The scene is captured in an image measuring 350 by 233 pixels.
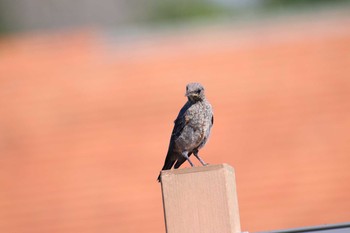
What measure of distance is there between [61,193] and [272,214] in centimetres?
370

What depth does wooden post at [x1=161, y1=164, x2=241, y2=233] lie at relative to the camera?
A: 4.01 meters

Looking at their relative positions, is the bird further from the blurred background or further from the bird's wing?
the blurred background

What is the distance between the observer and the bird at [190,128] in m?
5.11

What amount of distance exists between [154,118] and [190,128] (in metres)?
9.71

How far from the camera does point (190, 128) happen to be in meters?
5.13

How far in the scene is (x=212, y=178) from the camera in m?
4.02

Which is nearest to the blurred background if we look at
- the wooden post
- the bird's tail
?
the bird's tail

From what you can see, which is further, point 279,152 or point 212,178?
point 279,152

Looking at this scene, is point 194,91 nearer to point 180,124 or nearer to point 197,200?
point 180,124

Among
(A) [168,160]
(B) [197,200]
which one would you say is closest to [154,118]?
(A) [168,160]

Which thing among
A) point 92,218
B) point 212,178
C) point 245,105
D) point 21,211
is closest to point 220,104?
point 245,105

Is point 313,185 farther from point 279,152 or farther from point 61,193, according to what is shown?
point 61,193

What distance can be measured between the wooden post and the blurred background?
1002 centimetres

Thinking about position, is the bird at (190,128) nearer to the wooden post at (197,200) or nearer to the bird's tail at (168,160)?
the bird's tail at (168,160)
